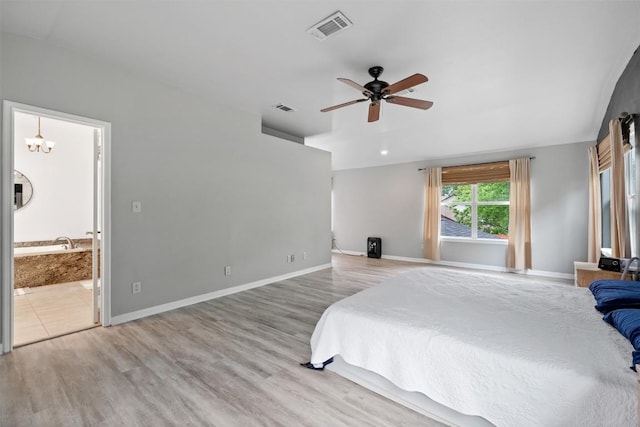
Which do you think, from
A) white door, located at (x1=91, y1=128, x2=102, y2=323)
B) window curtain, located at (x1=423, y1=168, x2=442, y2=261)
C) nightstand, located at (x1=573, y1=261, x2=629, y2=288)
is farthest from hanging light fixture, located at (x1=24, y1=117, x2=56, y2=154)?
nightstand, located at (x1=573, y1=261, x2=629, y2=288)

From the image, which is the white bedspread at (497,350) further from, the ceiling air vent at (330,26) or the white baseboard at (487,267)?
the white baseboard at (487,267)

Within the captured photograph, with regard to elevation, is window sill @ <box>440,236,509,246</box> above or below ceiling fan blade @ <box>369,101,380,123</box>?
below

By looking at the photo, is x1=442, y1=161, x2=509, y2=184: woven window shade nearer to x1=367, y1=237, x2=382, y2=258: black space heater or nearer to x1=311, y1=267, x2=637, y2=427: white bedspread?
x1=367, y1=237, x2=382, y2=258: black space heater

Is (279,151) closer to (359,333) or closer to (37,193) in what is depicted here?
(359,333)

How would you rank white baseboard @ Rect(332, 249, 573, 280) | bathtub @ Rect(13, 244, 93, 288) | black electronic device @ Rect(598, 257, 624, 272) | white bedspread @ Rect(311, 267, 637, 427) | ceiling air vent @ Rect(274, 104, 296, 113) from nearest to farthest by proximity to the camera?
white bedspread @ Rect(311, 267, 637, 427) < black electronic device @ Rect(598, 257, 624, 272) < ceiling air vent @ Rect(274, 104, 296, 113) < bathtub @ Rect(13, 244, 93, 288) < white baseboard @ Rect(332, 249, 573, 280)

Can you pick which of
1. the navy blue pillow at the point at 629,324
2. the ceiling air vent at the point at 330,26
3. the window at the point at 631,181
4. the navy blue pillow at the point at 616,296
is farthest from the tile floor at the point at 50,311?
the window at the point at 631,181

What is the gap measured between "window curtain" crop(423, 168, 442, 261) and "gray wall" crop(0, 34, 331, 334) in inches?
136

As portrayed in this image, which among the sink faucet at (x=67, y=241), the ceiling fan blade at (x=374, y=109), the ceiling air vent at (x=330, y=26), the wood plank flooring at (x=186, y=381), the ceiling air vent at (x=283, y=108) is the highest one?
the ceiling air vent at (x=283, y=108)

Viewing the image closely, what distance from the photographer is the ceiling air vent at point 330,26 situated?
7.09ft

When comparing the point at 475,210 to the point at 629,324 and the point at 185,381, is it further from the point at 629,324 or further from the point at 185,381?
the point at 185,381

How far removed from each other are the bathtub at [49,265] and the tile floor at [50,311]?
0.14 metres

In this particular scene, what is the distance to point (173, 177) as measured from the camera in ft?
11.3

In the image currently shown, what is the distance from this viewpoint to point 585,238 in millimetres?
4938

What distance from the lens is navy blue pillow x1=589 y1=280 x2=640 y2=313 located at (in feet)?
5.59
